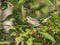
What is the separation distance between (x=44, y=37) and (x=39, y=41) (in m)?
0.06

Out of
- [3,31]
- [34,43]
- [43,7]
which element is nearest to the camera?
[34,43]

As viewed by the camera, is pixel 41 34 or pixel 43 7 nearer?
pixel 41 34

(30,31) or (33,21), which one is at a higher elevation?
(33,21)

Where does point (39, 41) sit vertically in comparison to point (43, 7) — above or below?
below

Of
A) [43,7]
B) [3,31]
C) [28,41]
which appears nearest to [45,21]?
[28,41]

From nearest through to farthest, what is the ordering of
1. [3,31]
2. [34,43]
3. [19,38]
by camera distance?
[19,38] < [34,43] < [3,31]

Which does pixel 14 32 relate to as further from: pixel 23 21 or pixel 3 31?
pixel 3 31

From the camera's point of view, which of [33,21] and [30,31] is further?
[33,21]

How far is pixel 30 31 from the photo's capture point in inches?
77.1

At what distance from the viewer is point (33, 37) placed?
1961mm

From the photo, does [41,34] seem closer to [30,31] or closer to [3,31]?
[30,31]

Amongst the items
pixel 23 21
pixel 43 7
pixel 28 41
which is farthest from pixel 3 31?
pixel 43 7

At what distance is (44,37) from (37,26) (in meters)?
0.09

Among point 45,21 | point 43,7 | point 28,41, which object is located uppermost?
point 43,7
